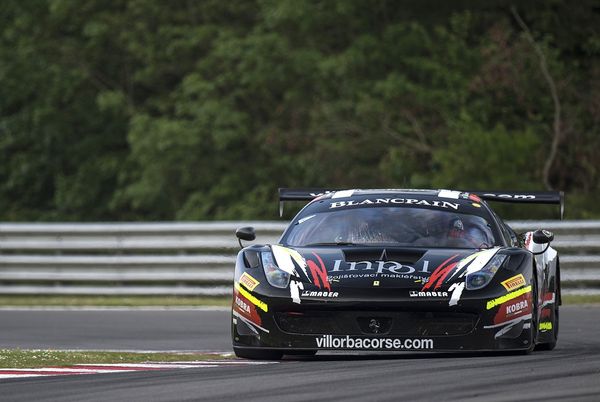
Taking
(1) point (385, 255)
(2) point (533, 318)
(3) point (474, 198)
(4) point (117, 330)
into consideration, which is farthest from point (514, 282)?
(4) point (117, 330)

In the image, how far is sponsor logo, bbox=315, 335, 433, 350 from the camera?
9.70 meters

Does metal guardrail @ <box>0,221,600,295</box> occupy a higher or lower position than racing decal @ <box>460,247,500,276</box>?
lower

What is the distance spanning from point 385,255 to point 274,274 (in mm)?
713

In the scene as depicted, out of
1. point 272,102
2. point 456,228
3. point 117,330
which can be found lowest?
point 117,330

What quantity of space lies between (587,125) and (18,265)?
1045cm

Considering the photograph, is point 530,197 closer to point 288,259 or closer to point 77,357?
point 288,259

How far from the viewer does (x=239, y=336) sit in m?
Result: 10.3

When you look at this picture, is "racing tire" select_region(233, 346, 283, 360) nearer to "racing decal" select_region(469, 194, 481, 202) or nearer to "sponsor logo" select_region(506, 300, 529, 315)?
"sponsor logo" select_region(506, 300, 529, 315)

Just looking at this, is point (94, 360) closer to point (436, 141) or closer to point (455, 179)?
point (455, 179)

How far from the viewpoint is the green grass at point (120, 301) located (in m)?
19.5

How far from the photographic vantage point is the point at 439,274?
32.6 feet

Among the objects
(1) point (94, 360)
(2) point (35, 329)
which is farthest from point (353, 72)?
(1) point (94, 360)

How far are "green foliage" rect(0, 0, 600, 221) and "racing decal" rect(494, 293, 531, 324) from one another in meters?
13.7

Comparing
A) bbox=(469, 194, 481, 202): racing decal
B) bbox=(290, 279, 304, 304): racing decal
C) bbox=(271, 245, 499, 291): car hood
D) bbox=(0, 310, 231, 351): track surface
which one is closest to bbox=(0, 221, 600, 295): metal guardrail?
bbox=(0, 310, 231, 351): track surface
